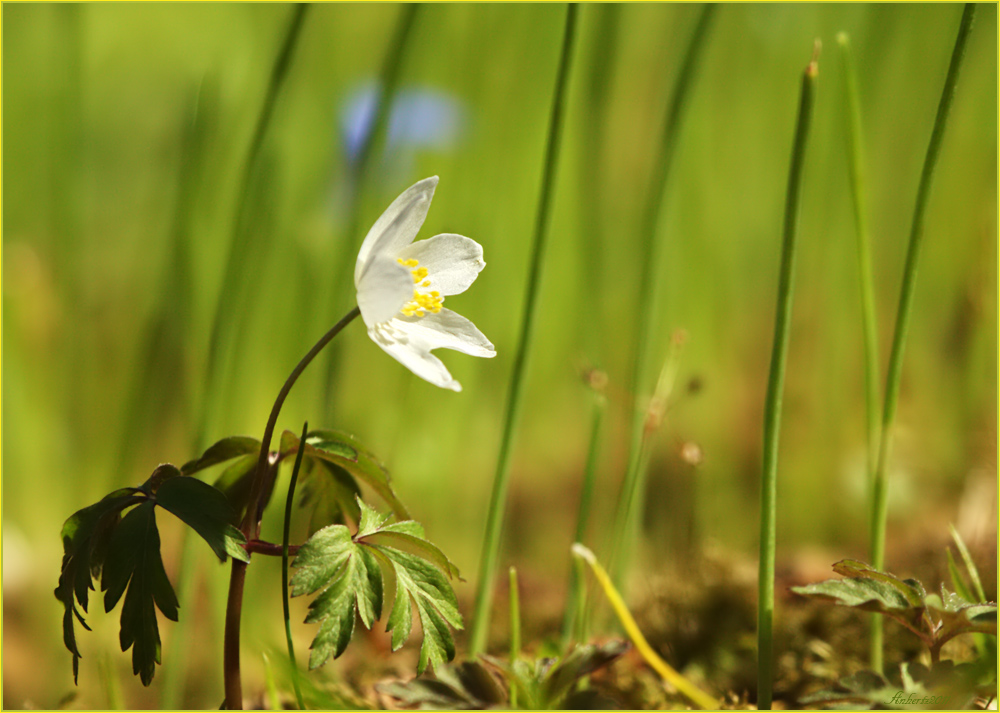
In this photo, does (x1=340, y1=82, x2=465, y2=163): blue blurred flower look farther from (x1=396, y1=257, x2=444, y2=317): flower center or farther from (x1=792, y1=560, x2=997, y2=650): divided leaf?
(x1=792, y1=560, x2=997, y2=650): divided leaf

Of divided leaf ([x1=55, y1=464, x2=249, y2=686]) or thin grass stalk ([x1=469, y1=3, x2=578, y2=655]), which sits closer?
divided leaf ([x1=55, y1=464, x2=249, y2=686])

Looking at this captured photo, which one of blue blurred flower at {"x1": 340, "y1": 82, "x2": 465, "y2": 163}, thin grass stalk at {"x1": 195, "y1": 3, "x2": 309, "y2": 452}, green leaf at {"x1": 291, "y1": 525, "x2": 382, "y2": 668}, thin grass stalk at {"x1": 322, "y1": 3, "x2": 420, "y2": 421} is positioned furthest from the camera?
blue blurred flower at {"x1": 340, "y1": 82, "x2": 465, "y2": 163}

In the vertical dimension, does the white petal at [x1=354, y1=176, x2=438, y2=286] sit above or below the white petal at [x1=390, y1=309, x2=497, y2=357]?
above

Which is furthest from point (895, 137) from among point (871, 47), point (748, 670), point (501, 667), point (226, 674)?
point (226, 674)

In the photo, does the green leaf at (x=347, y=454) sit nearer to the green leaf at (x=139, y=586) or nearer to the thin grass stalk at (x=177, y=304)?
the green leaf at (x=139, y=586)

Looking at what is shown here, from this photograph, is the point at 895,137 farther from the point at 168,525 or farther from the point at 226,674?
the point at 168,525

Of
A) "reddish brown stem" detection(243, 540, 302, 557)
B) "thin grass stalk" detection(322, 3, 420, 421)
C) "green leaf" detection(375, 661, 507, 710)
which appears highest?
"thin grass stalk" detection(322, 3, 420, 421)

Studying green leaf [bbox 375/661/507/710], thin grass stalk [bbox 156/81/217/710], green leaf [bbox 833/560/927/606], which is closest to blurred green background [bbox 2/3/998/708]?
thin grass stalk [bbox 156/81/217/710]
